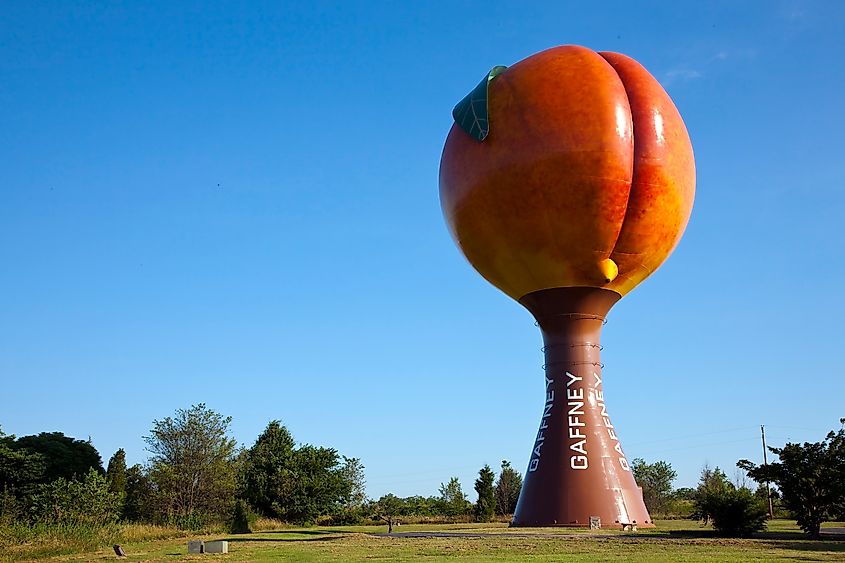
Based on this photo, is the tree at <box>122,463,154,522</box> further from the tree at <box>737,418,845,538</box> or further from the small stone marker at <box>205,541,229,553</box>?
the tree at <box>737,418,845,538</box>

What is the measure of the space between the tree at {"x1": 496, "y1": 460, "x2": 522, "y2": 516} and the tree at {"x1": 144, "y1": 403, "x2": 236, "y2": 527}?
53.5ft

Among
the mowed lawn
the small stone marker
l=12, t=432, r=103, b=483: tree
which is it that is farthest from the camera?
l=12, t=432, r=103, b=483: tree

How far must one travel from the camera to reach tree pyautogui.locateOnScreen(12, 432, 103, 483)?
53019 mm

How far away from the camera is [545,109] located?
23.2m

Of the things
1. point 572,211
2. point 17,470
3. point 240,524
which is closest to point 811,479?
point 572,211

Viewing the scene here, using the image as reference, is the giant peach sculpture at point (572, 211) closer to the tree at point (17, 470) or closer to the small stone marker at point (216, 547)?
the small stone marker at point (216, 547)

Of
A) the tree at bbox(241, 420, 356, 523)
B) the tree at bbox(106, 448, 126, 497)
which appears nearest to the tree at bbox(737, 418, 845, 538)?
the tree at bbox(241, 420, 356, 523)

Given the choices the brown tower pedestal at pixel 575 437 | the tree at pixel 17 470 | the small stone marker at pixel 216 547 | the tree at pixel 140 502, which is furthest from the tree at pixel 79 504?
the brown tower pedestal at pixel 575 437

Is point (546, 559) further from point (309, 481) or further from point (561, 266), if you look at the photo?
point (309, 481)

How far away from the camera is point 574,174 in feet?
74.6

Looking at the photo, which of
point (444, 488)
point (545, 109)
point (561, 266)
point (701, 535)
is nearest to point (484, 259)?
Answer: point (561, 266)

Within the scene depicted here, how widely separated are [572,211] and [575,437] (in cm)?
670

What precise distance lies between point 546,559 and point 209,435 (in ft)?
105

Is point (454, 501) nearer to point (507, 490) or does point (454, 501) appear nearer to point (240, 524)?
point (507, 490)
